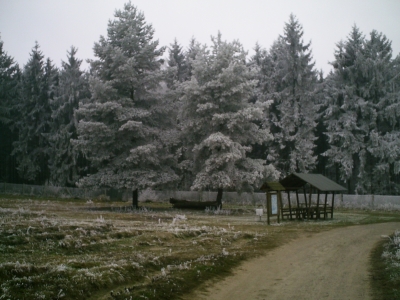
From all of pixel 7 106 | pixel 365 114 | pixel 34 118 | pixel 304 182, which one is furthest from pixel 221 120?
pixel 7 106

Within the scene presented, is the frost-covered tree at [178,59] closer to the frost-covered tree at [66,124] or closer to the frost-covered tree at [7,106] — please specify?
the frost-covered tree at [66,124]

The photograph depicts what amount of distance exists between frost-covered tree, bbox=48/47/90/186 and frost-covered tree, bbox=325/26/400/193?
1201 inches

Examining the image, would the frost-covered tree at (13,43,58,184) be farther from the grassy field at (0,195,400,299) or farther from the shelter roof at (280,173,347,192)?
the grassy field at (0,195,400,299)

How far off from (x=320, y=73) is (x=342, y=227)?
1758 inches

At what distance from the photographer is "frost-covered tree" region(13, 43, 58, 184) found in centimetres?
5166

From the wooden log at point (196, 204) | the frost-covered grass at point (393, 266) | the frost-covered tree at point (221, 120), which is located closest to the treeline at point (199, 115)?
the frost-covered tree at point (221, 120)

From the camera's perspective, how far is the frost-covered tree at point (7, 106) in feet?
171

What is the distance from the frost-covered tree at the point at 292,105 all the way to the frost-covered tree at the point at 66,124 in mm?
23870

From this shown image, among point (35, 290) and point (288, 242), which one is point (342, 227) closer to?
point (288, 242)

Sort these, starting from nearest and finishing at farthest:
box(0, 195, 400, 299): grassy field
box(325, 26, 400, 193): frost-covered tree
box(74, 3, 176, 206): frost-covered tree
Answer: box(0, 195, 400, 299): grassy field, box(74, 3, 176, 206): frost-covered tree, box(325, 26, 400, 193): frost-covered tree

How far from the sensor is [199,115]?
117ft

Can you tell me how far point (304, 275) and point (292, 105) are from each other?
36.6 meters

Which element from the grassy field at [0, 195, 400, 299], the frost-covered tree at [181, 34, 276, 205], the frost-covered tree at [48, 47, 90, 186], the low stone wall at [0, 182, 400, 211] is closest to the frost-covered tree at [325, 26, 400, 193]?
the low stone wall at [0, 182, 400, 211]

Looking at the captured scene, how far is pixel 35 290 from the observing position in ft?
25.9
